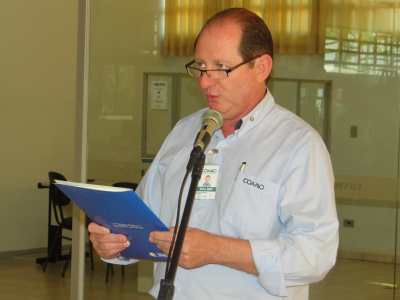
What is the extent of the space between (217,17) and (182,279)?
2.66 feet

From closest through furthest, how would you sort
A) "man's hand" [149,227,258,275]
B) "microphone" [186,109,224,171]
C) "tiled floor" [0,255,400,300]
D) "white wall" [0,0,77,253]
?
"microphone" [186,109,224,171]
"man's hand" [149,227,258,275]
"tiled floor" [0,255,400,300]
"white wall" [0,0,77,253]

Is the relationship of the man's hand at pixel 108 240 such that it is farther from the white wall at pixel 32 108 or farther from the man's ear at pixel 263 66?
the white wall at pixel 32 108

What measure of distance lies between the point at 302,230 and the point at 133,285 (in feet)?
11.1

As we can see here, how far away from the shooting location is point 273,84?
4547 millimetres

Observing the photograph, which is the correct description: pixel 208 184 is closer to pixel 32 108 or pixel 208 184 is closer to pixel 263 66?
pixel 263 66

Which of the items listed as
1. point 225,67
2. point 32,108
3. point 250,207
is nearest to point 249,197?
point 250,207

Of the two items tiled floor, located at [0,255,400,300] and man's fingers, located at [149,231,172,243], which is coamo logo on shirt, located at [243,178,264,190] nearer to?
man's fingers, located at [149,231,172,243]

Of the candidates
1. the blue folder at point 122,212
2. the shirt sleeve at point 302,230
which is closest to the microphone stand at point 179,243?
the blue folder at point 122,212

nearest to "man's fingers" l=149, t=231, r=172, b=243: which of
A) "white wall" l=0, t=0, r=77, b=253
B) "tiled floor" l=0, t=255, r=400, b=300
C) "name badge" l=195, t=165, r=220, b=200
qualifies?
"name badge" l=195, t=165, r=220, b=200

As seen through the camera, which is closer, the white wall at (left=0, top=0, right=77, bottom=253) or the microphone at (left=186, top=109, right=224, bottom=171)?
the microphone at (left=186, top=109, right=224, bottom=171)

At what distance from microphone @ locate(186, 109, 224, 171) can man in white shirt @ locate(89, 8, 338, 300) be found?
162 millimetres

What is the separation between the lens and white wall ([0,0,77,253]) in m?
8.35

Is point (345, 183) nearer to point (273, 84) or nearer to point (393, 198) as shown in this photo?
point (393, 198)

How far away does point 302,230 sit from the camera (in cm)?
190
